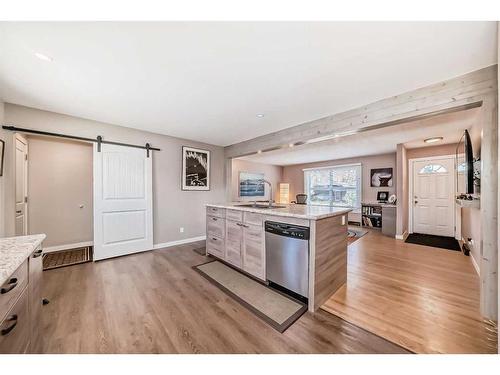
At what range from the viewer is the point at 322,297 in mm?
1980

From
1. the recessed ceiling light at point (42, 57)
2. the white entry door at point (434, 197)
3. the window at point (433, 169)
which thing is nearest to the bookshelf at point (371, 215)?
the white entry door at point (434, 197)

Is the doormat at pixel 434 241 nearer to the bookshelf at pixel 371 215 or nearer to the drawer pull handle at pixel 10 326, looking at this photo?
the bookshelf at pixel 371 215

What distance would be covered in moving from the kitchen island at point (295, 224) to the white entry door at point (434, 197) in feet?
13.9

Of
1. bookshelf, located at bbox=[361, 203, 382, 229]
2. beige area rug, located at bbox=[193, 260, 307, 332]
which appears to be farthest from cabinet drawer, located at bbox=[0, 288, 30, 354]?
bookshelf, located at bbox=[361, 203, 382, 229]

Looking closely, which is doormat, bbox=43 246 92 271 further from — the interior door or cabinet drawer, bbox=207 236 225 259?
cabinet drawer, bbox=207 236 225 259

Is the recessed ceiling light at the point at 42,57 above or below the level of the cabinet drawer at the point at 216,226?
above

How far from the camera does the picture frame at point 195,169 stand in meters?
4.26

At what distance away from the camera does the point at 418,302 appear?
198 cm

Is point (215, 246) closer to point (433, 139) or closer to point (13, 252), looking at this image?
point (13, 252)

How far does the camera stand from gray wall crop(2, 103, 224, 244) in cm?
259

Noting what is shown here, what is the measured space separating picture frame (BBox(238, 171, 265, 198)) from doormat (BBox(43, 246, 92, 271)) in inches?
171

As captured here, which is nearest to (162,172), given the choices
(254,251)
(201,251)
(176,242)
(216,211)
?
(176,242)

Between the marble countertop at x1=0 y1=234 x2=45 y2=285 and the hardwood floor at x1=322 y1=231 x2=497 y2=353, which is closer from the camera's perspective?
the marble countertop at x1=0 y1=234 x2=45 y2=285
